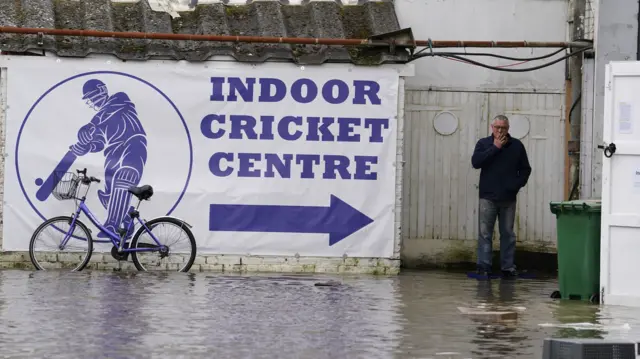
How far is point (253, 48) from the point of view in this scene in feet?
56.3

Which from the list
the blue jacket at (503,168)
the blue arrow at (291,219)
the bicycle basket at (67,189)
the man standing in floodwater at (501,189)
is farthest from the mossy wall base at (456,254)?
the bicycle basket at (67,189)

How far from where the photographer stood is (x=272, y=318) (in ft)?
38.3

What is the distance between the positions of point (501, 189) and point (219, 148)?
3.76m

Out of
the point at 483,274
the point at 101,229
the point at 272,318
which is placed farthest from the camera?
the point at 483,274

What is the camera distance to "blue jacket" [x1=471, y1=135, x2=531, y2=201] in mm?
17250

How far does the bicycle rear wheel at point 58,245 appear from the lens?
16484 mm

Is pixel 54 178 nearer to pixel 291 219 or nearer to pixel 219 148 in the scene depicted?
pixel 219 148

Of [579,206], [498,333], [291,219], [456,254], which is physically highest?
[579,206]

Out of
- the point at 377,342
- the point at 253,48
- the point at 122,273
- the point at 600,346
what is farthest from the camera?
the point at 253,48

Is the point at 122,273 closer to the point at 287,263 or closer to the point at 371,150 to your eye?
the point at 287,263

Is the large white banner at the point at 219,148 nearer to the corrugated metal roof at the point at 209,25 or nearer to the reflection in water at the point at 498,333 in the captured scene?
the corrugated metal roof at the point at 209,25

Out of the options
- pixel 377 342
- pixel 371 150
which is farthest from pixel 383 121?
pixel 377 342

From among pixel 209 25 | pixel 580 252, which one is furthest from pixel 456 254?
pixel 209 25

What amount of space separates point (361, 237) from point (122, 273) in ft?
10.4
